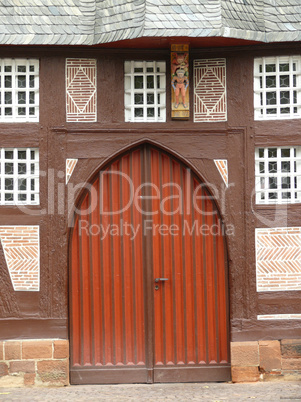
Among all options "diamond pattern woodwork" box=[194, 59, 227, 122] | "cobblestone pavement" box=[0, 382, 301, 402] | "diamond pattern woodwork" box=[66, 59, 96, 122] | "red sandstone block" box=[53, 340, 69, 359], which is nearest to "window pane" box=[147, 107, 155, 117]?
"diamond pattern woodwork" box=[194, 59, 227, 122]

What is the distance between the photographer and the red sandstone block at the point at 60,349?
6.79 meters

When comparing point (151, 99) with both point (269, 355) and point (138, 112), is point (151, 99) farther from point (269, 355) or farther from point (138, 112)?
point (269, 355)

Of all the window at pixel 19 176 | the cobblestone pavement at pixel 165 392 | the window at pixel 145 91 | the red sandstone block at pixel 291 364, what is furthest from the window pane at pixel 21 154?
the red sandstone block at pixel 291 364

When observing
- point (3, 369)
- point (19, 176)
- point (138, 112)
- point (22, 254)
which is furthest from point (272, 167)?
point (3, 369)

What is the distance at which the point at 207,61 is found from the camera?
276 inches

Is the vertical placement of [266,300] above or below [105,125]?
below

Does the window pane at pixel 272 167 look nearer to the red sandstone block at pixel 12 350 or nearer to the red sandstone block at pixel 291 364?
the red sandstone block at pixel 291 364

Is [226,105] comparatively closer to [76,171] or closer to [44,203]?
[76,171]

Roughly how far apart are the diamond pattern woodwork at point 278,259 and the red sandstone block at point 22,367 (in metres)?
2.66

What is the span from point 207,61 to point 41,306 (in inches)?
131

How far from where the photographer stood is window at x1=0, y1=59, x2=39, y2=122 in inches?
275

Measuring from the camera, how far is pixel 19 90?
6.98 meters

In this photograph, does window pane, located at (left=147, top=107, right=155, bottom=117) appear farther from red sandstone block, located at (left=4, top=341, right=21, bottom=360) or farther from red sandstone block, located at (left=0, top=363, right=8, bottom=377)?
red sandstone block, located at (left=0, top=363, right=8, bottom=377)

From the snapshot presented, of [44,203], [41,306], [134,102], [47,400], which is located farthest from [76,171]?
[47,400]
